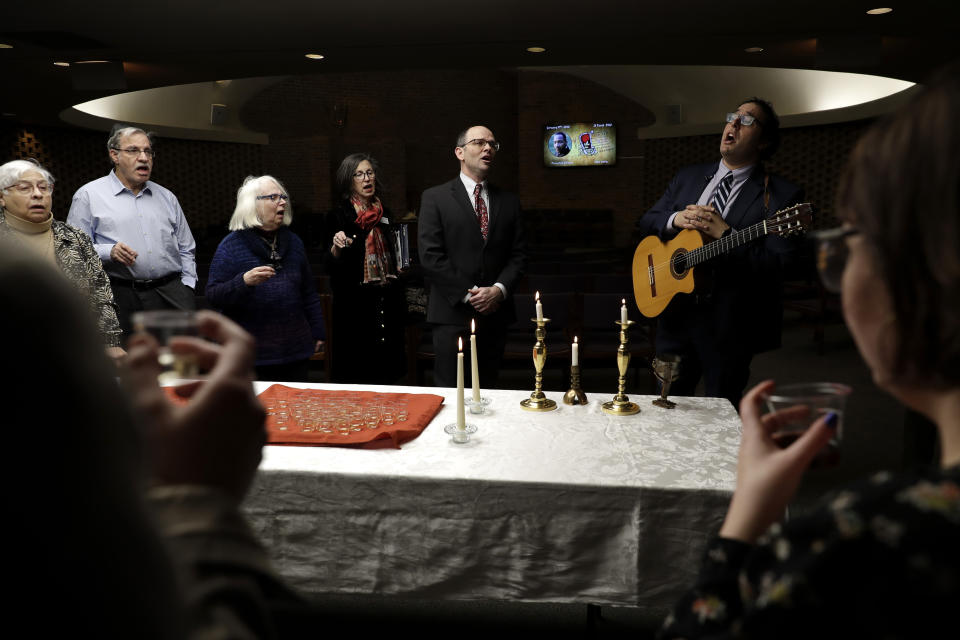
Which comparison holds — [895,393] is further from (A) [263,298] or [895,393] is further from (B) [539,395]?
(A) [263,298]

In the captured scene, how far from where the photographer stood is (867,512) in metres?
0.56

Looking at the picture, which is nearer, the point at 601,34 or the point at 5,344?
the point at 5,344

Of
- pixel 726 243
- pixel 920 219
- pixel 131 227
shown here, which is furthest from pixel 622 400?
pixel 131 227

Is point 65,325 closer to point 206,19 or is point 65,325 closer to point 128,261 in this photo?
point 128,261

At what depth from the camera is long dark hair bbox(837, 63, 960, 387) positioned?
0.57 meters

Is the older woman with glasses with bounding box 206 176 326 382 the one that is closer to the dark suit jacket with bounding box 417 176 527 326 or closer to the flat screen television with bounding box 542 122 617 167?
the dark suit jacket with bounding box 417 176 527 326

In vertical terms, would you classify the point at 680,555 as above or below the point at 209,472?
below

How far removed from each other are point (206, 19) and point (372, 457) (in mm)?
4547

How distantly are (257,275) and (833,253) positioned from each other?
2658 millimetres

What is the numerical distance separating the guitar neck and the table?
1160 millimetres

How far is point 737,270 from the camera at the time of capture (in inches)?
113

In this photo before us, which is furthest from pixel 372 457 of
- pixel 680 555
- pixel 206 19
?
pixel 206 19

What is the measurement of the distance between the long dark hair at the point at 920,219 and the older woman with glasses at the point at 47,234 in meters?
2.85

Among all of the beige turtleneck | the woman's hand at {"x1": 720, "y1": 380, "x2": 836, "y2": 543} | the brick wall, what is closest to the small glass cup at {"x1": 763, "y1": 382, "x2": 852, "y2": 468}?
the woman's hand at {"x1": 720, "y1": 380, "x2": 836, "y2": 543}
